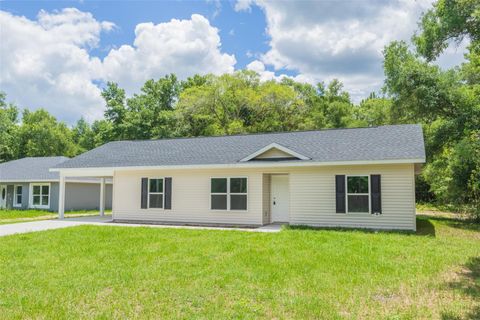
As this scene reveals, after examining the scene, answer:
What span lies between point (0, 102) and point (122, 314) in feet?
144

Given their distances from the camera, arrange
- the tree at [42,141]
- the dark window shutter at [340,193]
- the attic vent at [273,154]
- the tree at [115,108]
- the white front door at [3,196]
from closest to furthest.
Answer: the dark window shutter at [340,193]
the attic vent at [273,154]
the white front door at [3,196]
the tree at [115,108]
the tree at [42,141]

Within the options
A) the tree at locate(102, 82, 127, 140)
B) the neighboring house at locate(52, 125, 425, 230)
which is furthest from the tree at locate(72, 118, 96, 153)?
the neighboring house at locate(52, 125, 425, 230)

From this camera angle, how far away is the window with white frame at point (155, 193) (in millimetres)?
15656

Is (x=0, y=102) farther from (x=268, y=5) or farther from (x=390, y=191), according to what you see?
(x=390, y=191)

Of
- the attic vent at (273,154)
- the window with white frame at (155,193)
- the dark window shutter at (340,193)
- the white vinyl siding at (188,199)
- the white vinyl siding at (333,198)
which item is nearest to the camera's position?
the white vinyl siding at (333,198)

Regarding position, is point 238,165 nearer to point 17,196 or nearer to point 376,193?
point 376,193

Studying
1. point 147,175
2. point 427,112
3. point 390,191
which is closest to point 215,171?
point 147,175

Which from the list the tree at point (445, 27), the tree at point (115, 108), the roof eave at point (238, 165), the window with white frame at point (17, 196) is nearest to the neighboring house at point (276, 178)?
the roof eave at point (238, 165)

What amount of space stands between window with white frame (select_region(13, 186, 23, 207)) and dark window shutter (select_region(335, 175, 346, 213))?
20.6m

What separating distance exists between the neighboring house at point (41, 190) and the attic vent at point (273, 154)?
12.8 m

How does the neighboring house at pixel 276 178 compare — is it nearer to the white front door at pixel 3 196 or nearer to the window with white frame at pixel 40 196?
the window with white frame at pixel 40 196

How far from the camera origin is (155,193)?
15.8 metres

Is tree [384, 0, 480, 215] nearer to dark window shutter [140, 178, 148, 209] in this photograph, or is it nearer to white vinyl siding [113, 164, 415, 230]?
white vinyl siding [113, 164, 415, 230]

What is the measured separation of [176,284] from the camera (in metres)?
6.03
